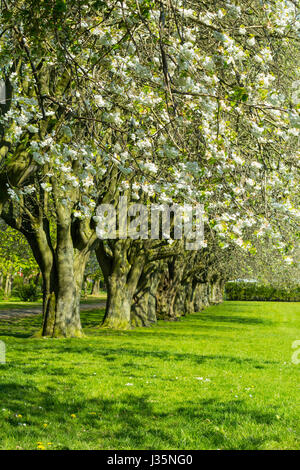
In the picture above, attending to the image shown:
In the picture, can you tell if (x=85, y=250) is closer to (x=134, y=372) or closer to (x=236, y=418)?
(x=134, y=372)

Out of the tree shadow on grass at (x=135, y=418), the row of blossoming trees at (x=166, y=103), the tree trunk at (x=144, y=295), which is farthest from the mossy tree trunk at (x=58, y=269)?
the tree shadow on grass at (x=135, y=418)

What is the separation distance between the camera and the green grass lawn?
18.3ft

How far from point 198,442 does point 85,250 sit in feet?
35.4

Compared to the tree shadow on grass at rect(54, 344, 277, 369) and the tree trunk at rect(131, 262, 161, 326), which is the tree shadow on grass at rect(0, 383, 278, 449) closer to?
the tree shadow on grass at rect(54, 344, 277, 369)

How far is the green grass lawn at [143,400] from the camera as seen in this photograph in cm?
559

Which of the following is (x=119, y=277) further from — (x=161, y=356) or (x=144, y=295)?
(x=161, y=356)

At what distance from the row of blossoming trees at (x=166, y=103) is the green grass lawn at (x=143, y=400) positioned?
2258mm

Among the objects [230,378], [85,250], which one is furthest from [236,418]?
[85,250]

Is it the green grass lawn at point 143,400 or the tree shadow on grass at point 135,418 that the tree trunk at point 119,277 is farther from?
the tree shadow on grass at point 135,418

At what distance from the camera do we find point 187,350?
14039 millimetres

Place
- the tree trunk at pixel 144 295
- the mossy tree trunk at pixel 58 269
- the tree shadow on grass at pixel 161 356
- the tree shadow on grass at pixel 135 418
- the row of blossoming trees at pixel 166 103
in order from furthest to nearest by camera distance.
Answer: the tree trunk at pixel 144 295 → the mossy tree trunk at pixel 58 269 → the tree shadow on grass at pixel 161 356 → the tree shadow on grass at pixel 135 418 → the row of blossoming trees at pixel 166 103

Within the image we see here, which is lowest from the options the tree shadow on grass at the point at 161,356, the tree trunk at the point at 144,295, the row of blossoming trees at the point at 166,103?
the tree shadow on grass at the point at 161,356

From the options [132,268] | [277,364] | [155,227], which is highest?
[155,227]

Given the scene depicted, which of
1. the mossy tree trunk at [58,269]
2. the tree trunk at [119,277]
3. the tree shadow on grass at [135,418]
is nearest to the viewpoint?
the tree shadow on grass at [135,418]
